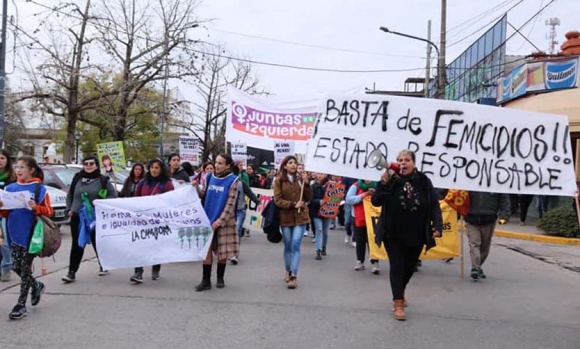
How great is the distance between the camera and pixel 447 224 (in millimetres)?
8438

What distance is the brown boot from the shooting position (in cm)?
558

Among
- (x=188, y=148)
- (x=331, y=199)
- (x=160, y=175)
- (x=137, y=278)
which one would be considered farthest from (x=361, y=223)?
(x=188, y=148)

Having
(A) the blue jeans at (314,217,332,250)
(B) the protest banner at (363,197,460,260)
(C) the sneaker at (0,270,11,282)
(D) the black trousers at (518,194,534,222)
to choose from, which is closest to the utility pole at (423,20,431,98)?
(D) the black trousers at (518,194,534,222)

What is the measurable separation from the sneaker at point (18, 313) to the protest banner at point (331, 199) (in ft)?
18.4

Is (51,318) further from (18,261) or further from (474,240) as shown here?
(474,240)

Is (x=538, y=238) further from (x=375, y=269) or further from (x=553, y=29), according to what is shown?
(x=553, y=29)

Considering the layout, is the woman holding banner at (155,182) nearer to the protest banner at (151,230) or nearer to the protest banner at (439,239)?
the protest banner at (151,230)

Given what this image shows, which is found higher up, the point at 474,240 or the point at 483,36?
the point at 483,36

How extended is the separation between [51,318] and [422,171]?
3.99 meters

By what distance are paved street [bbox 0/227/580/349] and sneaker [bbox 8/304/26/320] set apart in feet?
0.27

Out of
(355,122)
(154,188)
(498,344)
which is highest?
(355,122)

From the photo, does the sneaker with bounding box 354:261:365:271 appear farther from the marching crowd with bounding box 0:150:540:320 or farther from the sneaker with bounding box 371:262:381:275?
the sneaker with bounding box 371:262:381:275

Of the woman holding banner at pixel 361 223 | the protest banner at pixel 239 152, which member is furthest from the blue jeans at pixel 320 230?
the protest banner at pixel 239 152

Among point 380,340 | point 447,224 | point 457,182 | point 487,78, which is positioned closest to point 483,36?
point 487,78
